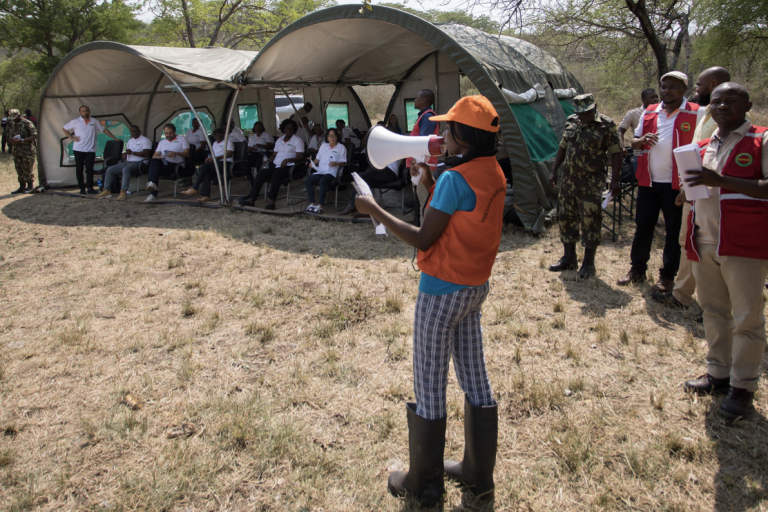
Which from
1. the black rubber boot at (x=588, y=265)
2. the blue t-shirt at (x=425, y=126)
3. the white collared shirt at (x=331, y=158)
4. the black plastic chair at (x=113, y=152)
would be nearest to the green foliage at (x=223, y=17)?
the black plastic chair at (x=113, y=152)

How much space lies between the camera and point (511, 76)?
7578 mm

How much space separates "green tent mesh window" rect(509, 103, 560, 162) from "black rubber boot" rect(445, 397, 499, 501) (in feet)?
17.1

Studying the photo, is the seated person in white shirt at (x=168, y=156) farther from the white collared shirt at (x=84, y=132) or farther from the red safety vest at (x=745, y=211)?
the red safety vest at (x=745, y=211)

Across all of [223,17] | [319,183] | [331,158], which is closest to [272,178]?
[319,183]

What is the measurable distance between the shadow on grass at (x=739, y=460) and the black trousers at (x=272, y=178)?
7.33 m

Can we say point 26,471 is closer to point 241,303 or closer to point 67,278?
point 241,303

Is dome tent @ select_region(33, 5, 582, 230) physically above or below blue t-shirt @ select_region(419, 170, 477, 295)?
above

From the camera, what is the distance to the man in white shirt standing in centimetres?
1061

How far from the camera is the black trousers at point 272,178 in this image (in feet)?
29.6

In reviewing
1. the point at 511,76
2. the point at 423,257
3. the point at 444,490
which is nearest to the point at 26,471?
the point at 444,490

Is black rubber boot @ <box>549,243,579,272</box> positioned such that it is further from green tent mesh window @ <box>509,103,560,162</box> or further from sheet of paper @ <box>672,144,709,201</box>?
sheet of paper @ <box>672,144,709,201</box>

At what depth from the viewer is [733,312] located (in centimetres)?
292

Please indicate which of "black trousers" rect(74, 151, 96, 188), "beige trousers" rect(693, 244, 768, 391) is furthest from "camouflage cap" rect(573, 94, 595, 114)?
"black trousers" rect(74, 151, 96, 188)

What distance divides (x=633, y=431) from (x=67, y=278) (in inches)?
227
